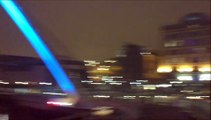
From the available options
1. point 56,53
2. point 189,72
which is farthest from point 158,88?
point 56,53

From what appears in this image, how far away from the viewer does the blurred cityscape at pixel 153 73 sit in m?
2.66

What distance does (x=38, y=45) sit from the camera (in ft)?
8.40

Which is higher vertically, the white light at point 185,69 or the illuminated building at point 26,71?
the white light at point 185,69

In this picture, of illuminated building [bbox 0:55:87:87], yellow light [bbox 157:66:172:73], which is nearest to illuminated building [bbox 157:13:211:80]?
yellow light [bbox 157:66:172:73]

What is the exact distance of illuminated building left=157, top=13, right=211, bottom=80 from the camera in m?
5.28

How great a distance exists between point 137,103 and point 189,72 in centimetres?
206

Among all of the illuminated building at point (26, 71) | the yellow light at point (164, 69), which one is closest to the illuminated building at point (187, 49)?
the yellow light at point (164, 69)

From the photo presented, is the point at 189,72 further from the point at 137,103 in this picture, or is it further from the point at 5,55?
the point at 5,55

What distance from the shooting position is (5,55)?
2629mm

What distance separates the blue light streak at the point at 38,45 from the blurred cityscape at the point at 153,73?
1.5 inches

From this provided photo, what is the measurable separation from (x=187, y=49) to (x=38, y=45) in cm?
333

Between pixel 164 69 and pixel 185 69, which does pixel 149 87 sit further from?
pixel 185 69

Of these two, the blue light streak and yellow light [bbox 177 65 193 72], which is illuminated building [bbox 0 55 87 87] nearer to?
the blue light streak

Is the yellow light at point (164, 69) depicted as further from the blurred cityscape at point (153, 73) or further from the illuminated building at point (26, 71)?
the illuminated building at point (26, 71)
